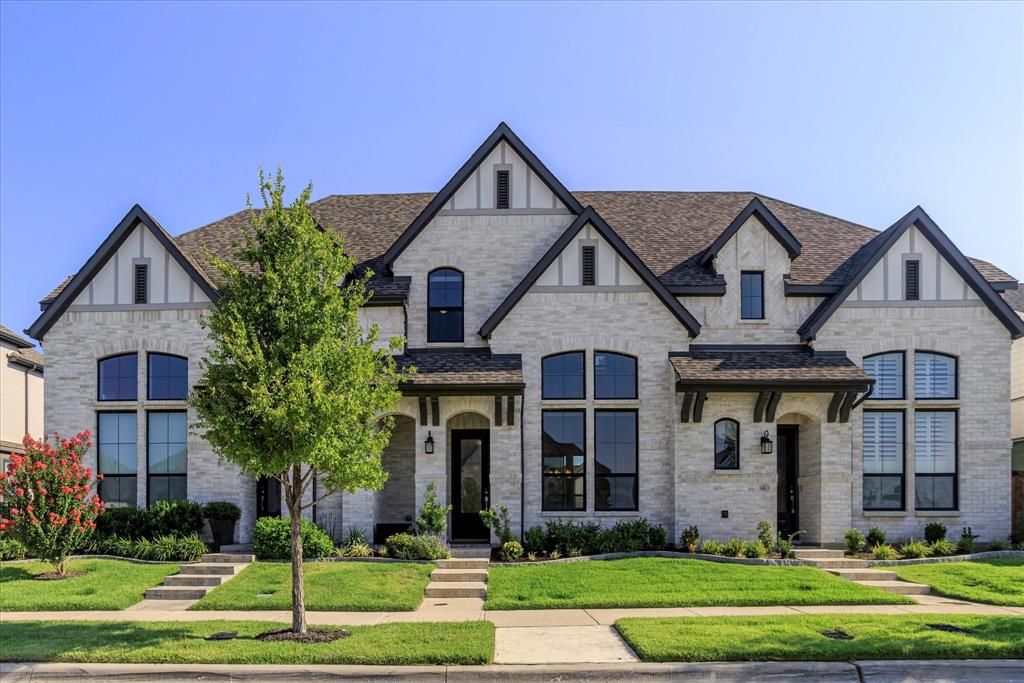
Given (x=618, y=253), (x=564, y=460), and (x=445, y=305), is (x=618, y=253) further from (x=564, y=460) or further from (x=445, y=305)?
(x=564, y=460)

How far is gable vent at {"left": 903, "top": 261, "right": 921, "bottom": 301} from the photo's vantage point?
73.8ft

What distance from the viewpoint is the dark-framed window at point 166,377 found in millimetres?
22344

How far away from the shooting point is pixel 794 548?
68.9 feet

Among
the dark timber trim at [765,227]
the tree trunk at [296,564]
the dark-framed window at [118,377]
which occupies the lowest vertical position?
the tree trunk at [296,564]

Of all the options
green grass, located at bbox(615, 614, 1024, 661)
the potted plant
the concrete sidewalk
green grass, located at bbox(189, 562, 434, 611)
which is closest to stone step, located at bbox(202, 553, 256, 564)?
green grass, located at bbox(189, 562, 434, 611)

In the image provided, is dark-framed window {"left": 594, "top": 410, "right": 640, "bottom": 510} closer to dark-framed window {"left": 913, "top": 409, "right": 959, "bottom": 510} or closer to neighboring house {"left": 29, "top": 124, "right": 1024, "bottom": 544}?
neighboring house {"left": 29, "top": 124, "right": 1024, "bottom": 544}

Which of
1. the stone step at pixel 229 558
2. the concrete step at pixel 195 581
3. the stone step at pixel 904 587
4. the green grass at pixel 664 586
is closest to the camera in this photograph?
the green grass at pixel 664 586

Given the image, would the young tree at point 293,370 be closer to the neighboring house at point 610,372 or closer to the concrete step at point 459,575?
the concrete step at point 459,575

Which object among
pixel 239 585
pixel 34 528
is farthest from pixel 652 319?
pixel 34 528

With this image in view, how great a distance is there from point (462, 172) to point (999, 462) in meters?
14.8

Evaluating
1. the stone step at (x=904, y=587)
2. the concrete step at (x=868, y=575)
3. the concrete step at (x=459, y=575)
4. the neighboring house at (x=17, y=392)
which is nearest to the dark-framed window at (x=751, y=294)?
the concrete step at (x=868, y=575)

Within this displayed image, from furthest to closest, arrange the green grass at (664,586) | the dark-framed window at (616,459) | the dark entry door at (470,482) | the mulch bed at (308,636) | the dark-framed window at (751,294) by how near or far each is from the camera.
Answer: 1. the dark-framed window at (751,294)
2. the dark entry door at (470,482)
3. the dark-framed window at (616,459)
4. the green grass at (664,586)
5. the mulch bed at (308,636)

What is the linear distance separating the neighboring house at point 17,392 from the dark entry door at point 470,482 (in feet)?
58.3

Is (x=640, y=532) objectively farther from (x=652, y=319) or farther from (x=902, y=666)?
(x=902, y=666)
